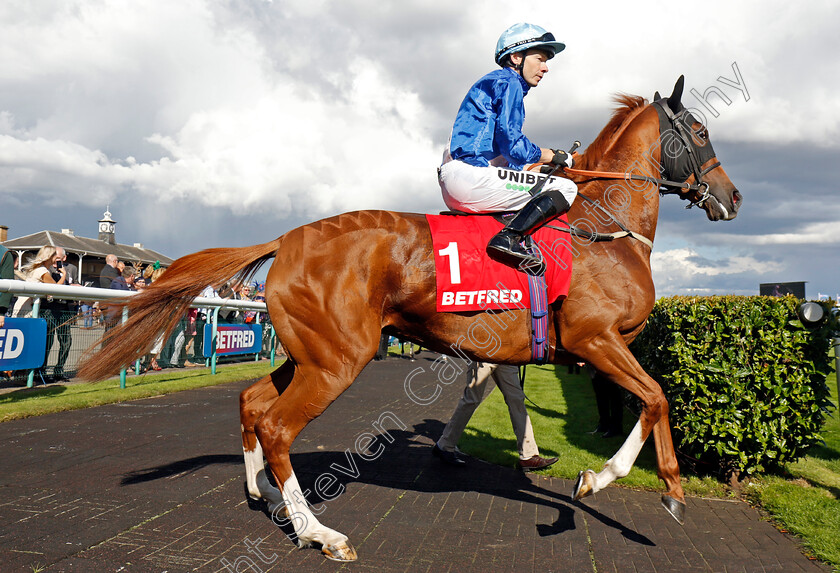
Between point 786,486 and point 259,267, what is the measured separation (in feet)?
14.6

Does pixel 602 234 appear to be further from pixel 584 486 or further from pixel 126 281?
pixel 126 281

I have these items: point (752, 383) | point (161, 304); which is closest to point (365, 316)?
point (161, 304)

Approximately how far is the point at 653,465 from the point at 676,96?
3297 millimetres

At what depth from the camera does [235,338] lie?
1192 centimetres

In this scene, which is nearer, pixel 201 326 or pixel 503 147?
pixel 503 147

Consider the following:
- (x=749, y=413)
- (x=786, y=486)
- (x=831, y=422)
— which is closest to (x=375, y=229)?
(x=749, y=413)

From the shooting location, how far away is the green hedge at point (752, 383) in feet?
14.3

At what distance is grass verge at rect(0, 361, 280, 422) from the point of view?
20.6ft

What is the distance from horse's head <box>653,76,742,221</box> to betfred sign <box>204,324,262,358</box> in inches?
360

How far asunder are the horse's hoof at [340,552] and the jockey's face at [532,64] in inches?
128

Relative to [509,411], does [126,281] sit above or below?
above

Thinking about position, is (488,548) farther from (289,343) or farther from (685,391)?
(685,391)

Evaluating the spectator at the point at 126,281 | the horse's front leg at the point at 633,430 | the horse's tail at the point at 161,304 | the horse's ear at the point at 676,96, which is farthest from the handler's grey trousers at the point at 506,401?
the spectator at the point at 126,281

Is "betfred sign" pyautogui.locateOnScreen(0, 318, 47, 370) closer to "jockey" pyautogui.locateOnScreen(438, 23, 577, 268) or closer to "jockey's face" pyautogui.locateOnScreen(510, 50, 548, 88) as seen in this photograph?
"jockey" pyautogui.locateOnScreen(438, 23, 577, 268)
